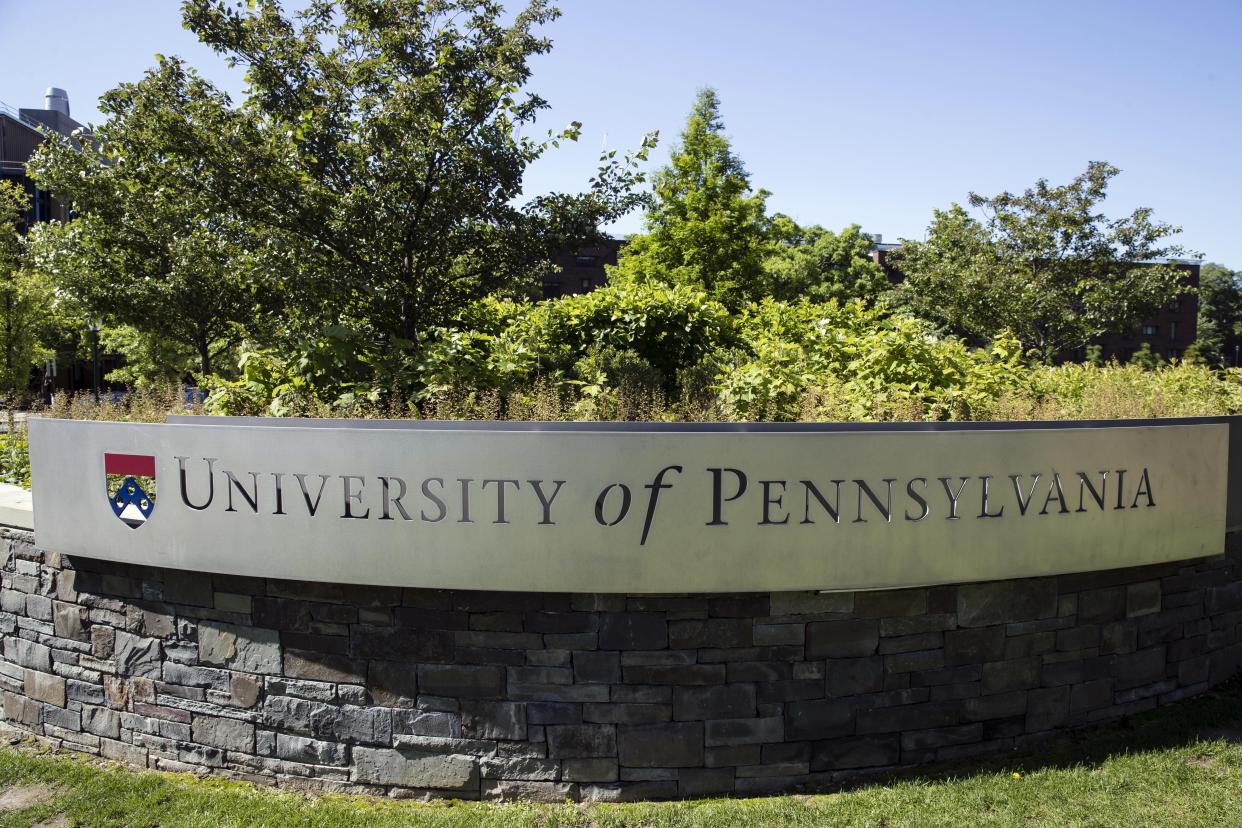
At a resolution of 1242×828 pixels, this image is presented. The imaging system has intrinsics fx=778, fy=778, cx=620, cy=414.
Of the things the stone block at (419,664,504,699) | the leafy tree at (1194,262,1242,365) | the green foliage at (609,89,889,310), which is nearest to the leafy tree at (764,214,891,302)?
the green foliage at (609,89,889,310)

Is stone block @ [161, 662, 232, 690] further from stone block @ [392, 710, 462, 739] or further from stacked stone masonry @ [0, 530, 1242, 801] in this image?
stone block @ [392, 710, 462, 739]

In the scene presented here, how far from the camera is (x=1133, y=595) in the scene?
4996mm

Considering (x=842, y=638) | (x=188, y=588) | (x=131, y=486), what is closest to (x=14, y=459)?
(x=131, y=486)

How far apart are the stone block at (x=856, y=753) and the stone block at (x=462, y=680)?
1807 millimetres

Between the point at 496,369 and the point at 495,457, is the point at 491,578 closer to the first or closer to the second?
the point at 495,457

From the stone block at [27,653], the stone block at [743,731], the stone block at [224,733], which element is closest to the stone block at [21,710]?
the stone block at [27,653]

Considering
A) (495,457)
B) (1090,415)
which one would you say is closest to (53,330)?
(495,457)

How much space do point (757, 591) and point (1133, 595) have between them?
8.89ft

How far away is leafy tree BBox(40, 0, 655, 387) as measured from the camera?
6.67m

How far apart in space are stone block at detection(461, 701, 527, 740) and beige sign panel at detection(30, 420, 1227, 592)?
690 mm

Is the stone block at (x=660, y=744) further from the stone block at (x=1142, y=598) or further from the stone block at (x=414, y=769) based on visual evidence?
the stone block at (x=1142, y=598)

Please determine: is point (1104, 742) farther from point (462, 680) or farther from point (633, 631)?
point (462, 680)

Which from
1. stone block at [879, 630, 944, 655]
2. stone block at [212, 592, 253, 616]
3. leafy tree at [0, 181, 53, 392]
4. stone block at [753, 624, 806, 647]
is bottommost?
stone block at [879, 630, 944, 655]

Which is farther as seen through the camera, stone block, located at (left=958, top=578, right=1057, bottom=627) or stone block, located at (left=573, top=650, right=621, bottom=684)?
stone block, located at (left=958, top=578, right=1057, bottom=627)
